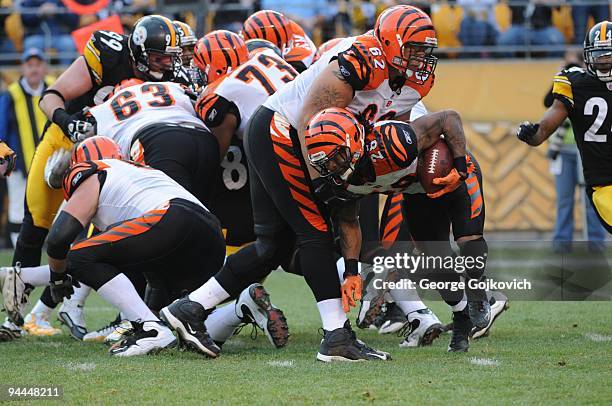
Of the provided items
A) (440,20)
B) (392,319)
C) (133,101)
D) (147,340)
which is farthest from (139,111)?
(440,20)

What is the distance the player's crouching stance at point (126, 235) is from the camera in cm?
534

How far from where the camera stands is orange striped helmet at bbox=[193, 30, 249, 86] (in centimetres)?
664

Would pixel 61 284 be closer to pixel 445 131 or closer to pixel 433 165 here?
pixel 433 165

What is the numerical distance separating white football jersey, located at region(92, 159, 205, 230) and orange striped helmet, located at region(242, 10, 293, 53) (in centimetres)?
223

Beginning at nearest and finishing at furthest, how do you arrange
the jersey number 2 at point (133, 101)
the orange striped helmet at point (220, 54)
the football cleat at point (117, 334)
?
the football cleat at point (117, 334) < the jersey number 2 at point (133, 101) < the orange striped helmet at point (220, 54)

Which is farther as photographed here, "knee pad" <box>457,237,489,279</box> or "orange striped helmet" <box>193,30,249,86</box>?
"orange striped helmet" <box>193,30,249,86</box>

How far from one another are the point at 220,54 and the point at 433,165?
212 cm

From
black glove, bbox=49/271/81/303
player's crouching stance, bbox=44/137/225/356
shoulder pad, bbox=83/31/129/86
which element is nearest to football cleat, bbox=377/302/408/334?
player's crouching stance, bbox=44/137/225/356

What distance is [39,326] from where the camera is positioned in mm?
6734

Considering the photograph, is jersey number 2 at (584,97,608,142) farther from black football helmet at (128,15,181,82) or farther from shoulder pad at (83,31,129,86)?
shoulder pad at (83,31,129,86)

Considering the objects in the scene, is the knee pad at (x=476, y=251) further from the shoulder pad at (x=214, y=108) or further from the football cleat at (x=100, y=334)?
the football cleat at (x=100, y=334)

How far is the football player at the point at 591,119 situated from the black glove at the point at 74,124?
2642mm

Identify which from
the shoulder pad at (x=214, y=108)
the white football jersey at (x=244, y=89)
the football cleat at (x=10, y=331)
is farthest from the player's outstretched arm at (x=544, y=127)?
the football cleat at (x=10, y=331)

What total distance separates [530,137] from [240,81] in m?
1.81
